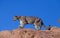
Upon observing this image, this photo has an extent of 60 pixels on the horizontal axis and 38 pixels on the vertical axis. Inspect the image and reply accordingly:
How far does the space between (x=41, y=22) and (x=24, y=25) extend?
1556 millimetres

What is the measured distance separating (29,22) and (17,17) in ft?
4.53

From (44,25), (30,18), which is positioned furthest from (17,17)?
(44,25)

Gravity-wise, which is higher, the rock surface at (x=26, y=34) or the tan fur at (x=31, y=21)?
the tan fur at (x=31, y=21)

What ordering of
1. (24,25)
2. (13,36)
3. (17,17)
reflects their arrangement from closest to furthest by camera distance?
(13,36), (24,25), (17,17)

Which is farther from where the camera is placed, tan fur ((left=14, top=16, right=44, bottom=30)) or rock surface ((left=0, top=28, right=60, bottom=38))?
tan fur ((left=14, top=16, right=44, bottom=30))

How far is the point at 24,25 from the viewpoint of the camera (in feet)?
64.7

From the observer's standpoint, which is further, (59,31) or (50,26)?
(50,26)

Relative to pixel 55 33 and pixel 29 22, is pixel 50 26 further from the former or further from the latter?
pixel 55 33

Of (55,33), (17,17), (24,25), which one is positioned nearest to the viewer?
(55,33)

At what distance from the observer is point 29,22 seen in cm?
2033

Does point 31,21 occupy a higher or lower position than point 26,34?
higher

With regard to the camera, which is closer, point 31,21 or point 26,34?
point 26,34

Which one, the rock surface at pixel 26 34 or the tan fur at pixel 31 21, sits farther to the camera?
the tan fur at pixel 31 21

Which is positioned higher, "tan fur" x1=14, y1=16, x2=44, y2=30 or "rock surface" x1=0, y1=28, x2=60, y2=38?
"tan fur" x1=14, y1=16, x2=44, y2=30
